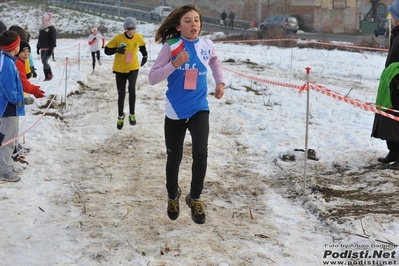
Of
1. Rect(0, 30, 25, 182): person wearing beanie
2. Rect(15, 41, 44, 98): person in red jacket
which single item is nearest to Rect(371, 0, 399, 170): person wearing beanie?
Rect(15, 41, 44, 98): person in red jacket

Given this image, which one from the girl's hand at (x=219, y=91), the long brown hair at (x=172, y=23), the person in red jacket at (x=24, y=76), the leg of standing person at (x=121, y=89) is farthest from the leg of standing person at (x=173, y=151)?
the leg of standing person at (x=121, y=89)

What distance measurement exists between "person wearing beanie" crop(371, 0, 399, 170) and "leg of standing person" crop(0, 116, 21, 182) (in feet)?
15.3

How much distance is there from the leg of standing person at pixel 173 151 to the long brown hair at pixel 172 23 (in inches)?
31.0

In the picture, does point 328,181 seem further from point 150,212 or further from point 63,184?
point 63,184

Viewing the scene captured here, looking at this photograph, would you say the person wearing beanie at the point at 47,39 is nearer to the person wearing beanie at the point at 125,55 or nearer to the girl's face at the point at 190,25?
the person wearing beanie at the point at 125,55

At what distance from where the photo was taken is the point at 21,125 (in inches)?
343

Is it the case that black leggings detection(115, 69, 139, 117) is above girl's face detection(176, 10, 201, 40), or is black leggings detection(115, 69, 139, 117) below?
below

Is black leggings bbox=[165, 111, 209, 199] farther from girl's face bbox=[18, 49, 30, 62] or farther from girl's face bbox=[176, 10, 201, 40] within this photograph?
girl's face bbox=[18, 49, 30, 62]

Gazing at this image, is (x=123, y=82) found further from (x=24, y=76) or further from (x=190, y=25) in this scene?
(x=190, y=25)

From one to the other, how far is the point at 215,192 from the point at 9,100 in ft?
8.91

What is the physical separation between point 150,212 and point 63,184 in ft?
4.79

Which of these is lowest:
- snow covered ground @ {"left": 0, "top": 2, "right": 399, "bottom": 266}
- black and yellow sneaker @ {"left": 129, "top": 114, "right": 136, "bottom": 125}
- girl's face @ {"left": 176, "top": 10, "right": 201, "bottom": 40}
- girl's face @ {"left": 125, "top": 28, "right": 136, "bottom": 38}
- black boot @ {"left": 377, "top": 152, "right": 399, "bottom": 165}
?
snow covered ground @ {"left": 0, "top": 2, "right": 399, "bottom": 266}

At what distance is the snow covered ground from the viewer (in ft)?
14.3

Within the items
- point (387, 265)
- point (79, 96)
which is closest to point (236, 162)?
point (387, 265)
